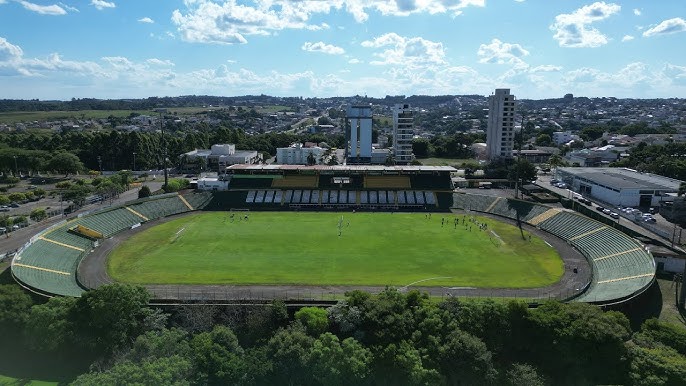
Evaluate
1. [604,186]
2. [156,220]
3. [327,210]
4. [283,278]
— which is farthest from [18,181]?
[604,186]

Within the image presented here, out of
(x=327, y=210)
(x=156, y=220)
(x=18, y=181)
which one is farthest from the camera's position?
(x=18, y=181)

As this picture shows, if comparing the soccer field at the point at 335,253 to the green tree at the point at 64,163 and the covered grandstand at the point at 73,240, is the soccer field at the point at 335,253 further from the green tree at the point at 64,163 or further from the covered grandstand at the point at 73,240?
the green tree at the point at 64,163

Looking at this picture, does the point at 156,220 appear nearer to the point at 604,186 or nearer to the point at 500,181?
the point at 500,181

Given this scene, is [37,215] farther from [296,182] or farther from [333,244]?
[333,244]

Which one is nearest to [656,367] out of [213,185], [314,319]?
[314,319]

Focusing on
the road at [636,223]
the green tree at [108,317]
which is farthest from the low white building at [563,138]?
the green tree at [108,317]

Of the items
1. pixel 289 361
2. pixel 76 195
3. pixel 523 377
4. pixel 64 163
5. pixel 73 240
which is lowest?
pixel 523 377

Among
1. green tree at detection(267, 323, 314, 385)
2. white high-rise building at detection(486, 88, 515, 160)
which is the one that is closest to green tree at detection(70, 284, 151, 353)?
green tree at detection(267, 323, 314, 385)
